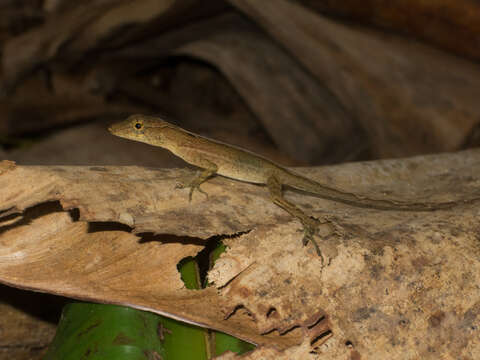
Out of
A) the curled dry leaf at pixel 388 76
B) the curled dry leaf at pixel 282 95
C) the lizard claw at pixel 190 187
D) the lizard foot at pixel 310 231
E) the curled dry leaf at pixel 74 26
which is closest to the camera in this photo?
the lizard foot at pixel 310 231

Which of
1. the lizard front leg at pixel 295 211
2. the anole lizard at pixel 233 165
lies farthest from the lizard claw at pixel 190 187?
the lizard front leg at pixel 295 211

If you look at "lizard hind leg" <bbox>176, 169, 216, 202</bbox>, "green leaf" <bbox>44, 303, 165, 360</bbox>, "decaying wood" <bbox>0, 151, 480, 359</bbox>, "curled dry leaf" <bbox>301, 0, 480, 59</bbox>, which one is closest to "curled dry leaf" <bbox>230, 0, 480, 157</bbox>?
"curled dry leaf" <bbox>301, 0, 480, 59</bbox>

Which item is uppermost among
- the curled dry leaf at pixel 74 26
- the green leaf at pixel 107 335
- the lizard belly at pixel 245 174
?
the curled dry leaf at pixel 74 26

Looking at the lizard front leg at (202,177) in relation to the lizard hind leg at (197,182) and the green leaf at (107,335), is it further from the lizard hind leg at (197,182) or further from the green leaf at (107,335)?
the green leaf at (107,335)

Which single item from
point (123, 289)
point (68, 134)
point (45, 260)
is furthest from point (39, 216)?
point (68, 134)

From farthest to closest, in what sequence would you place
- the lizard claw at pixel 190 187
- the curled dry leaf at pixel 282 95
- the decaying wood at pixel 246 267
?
the curled dry leaf at pixel 282 95
the lizard claw at pixel 190 187
the decaying wood at pixel 246 267

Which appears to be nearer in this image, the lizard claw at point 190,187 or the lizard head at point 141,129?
the lizard claw at point 190,187

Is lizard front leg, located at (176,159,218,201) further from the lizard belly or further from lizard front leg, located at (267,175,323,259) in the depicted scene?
lizard front leg, located at (267,175,323,259)
